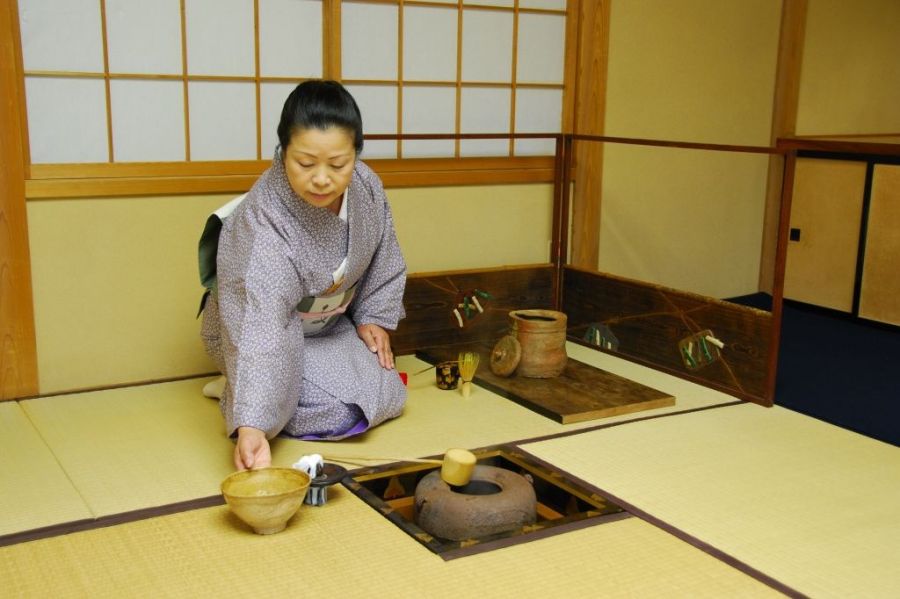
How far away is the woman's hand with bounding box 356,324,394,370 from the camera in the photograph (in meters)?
3.20

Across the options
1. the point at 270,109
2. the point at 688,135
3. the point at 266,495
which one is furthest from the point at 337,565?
the point at 688,135

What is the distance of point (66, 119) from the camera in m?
3.42

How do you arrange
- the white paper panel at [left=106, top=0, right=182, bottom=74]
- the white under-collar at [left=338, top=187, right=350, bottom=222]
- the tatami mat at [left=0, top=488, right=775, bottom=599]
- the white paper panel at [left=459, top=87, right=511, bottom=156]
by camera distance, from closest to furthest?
1. the tatami mat at [left=0, top=488, right=775, bottom=599]
2. the white under-collar at [left=338, top=187, right=350, bottom=222]
3. the white paper panel at [left=106, top=0, right=182, bottom=74]
4. the white paper panel at [left=459, top=87, right=511, bottom=156]

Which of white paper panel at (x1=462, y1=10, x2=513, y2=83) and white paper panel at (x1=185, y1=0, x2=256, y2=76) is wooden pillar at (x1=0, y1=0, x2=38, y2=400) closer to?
white paper panel at (x1=185, y1=0, x2=256, y2=76)

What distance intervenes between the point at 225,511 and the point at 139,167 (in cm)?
152

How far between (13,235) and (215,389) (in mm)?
805

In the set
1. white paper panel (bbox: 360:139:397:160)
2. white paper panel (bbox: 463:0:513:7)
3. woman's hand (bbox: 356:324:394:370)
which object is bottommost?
woman's hand (bbox: 356:324:394:370)

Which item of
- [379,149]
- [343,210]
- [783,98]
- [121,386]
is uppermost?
[783,98]

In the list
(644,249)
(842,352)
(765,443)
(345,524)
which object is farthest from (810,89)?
(345,524)

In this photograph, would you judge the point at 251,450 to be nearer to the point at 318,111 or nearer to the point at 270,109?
the point at 318,111

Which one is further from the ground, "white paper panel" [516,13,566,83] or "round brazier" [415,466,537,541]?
"white paper panel" [516,13,566,83]

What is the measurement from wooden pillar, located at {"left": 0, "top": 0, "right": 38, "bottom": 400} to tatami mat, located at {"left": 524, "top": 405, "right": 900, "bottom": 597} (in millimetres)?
1727

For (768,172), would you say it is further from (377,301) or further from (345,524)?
(345,524)

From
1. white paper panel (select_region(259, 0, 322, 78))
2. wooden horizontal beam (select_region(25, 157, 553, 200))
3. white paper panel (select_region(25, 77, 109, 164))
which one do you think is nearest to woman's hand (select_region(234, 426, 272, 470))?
wooden horizontal beam (select_region(25, 157, 553, 200))
